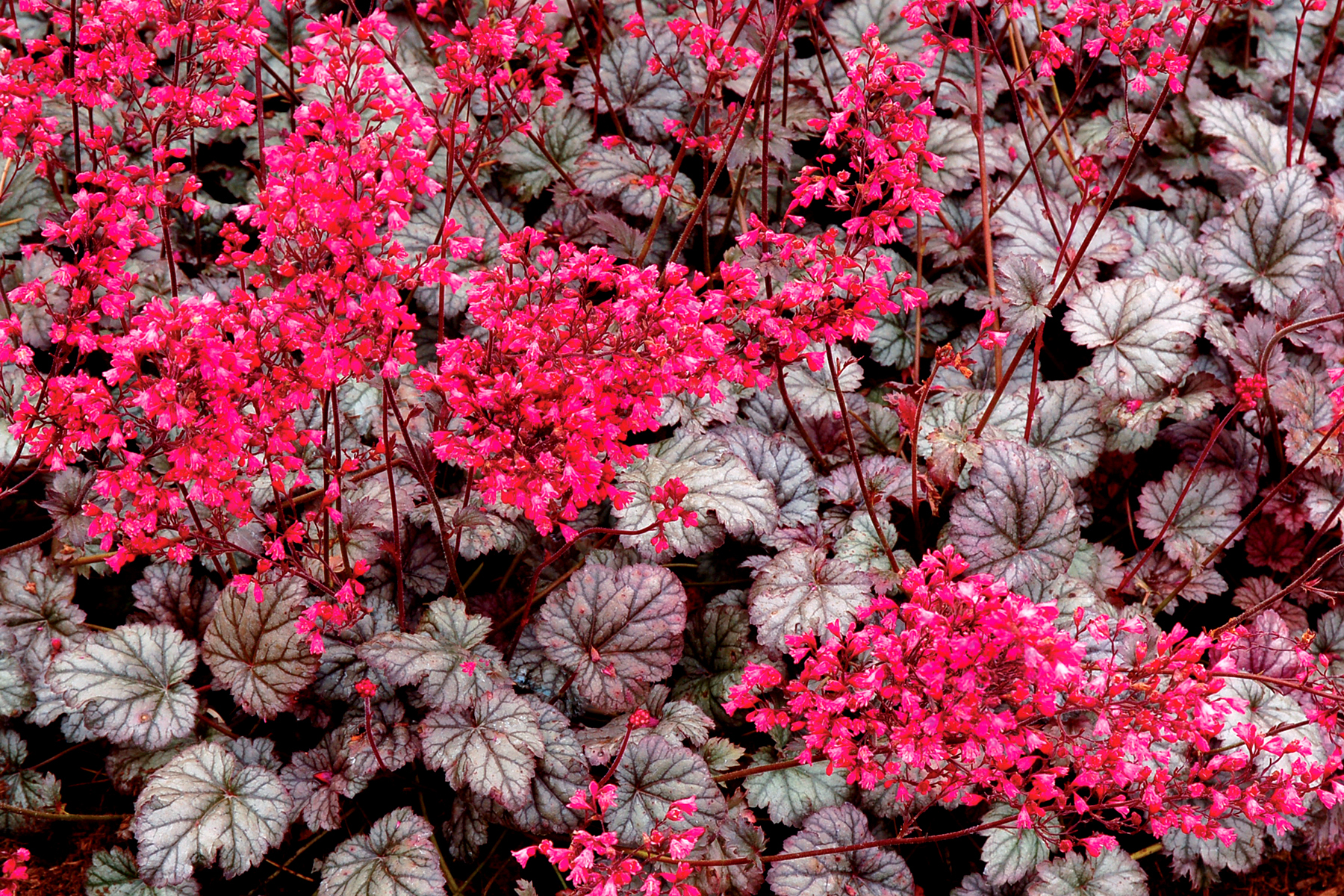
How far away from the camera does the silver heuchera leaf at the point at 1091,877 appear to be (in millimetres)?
2709

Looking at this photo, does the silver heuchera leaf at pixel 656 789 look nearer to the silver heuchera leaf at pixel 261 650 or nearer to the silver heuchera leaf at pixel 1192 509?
the silver heuchera leaf at pixel 261 650

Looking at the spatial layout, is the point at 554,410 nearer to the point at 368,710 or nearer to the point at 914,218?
the point at 368,710

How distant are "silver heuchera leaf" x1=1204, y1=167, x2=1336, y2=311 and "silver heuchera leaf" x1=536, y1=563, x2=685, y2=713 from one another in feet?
7.74

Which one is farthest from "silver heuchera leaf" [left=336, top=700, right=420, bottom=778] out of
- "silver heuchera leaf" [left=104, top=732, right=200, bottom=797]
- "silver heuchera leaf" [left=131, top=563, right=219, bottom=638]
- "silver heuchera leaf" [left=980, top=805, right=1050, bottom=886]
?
"silver heuchera leaf" [left=980, top=805, right=1050, bottom=886]

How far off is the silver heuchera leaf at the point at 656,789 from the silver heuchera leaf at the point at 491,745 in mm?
231

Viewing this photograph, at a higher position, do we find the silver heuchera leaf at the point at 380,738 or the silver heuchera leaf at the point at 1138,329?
the silver heuchera leaf at the point at 1138,329

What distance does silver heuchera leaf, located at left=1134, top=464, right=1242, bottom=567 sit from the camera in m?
3.34

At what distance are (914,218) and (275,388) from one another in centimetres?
258

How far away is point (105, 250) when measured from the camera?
240 centimetres

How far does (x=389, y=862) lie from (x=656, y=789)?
2.27 feet

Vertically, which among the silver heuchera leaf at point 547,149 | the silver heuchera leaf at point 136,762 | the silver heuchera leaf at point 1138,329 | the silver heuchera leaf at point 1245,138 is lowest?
the silver heuchera leaf at point 136,762

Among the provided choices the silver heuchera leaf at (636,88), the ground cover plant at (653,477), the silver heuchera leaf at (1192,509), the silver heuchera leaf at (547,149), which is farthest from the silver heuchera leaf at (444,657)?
the silver heuchera leaf at (1192,509)

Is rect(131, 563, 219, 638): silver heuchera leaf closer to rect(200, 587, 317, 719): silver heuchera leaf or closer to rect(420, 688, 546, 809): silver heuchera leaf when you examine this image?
rect(200, 587, 317, 719): silver heuchera leaf

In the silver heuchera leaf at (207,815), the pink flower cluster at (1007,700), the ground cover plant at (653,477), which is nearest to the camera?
the pink flower cluster at (1007,700)
